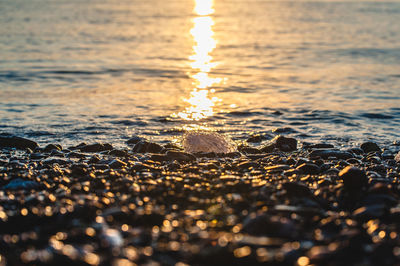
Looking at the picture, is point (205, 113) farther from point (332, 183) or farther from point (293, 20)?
point (293, 20)

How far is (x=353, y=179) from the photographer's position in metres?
5.39

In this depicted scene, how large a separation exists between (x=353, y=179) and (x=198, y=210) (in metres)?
1.81

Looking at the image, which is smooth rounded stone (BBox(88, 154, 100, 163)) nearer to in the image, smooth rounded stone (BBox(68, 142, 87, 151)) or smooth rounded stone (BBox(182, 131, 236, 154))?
smooth rounded stone (BBox(68, 142, 87, 151))

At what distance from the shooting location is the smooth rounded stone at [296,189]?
5.16 m

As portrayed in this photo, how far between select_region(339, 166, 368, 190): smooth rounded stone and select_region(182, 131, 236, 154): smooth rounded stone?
2.52m

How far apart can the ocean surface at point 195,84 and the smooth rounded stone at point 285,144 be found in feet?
3.46

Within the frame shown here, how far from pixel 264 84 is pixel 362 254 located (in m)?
11.1

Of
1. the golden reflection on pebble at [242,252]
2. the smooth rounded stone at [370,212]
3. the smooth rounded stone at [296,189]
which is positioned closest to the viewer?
the golden reflection on pebble at [242,252]

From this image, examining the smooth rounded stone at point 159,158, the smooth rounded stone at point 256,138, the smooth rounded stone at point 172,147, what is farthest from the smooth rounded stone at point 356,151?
the smooth rounded stone at point 159,158

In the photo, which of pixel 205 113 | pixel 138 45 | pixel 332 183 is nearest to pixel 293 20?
pixel 138 45

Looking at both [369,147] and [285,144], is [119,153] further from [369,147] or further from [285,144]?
[369,147]

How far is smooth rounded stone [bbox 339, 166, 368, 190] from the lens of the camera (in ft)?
17.5

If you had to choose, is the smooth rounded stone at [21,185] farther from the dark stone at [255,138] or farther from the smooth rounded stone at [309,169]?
the dark stone at [255,138]

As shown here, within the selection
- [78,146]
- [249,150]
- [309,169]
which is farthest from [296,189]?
[78,146]
